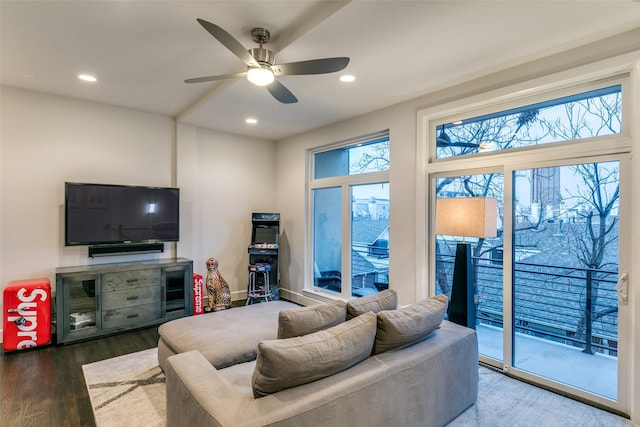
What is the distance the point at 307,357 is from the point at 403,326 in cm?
71

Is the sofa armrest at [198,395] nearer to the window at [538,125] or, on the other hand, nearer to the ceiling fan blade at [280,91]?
the ceiling fan blade at [280,91]

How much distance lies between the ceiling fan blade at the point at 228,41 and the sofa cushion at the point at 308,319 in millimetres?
1749

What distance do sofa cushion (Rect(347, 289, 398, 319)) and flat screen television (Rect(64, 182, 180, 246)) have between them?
328 cm

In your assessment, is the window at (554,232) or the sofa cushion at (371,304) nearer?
the sofa cushion at (371,304)

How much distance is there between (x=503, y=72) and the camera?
118 inches

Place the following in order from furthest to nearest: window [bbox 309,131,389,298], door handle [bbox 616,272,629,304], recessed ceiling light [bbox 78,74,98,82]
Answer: window [bbox 309,131,389,298], recessed ceiling light [bbox 78,74,98,82], door handle [bbox 616,272,629,304]

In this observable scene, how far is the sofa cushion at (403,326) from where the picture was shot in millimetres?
1958

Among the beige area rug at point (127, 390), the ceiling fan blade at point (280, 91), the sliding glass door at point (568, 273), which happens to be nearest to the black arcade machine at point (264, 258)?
the beige area rug at point (127, 390)

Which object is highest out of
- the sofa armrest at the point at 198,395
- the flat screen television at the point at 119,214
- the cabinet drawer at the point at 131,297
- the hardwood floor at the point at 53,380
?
the flat screen television at the point at 119,214

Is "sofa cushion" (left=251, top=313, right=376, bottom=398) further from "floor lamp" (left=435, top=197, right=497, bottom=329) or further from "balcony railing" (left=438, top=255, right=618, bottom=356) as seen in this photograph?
"balcony railing" (left=438, top=255, right=618, bottom=356)

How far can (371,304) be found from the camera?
2.26 meters

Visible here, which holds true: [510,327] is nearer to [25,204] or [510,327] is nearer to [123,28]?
[123,28]

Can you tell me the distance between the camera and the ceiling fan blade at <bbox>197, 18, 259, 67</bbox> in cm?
197

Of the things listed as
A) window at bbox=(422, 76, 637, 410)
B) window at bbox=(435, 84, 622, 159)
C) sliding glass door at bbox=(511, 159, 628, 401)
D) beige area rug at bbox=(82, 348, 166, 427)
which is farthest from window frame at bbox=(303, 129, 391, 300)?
beige area rug at bbox=(82, 348, 166, 427)
